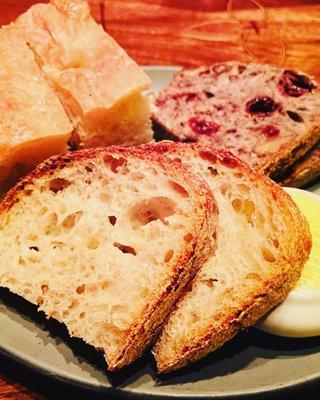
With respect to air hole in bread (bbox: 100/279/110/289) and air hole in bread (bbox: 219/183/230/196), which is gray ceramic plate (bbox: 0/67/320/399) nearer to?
air hole in bread (bbox: 100/279/110/289)

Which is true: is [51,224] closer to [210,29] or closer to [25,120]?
[25,120]

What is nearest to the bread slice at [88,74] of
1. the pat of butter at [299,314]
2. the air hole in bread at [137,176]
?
the air hole in bread at [137,176]

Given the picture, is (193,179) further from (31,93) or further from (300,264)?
(31,93)

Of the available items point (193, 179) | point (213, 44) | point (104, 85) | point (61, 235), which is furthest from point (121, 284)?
point (213, 44)

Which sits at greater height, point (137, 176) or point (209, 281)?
point (137, 176)

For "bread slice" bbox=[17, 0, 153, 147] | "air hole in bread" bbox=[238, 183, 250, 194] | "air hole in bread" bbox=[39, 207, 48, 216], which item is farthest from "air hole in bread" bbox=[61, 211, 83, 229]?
"air hole in bread" bbox=[238, 183, 250, 194]

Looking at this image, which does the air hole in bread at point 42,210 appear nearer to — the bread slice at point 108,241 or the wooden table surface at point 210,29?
the bread slice at point 108,241

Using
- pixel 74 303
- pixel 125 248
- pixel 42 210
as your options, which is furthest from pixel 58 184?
pixel 74 303

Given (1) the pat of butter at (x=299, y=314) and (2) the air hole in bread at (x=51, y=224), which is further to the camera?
(2) the air hole in bread at (x=51, y=224)
